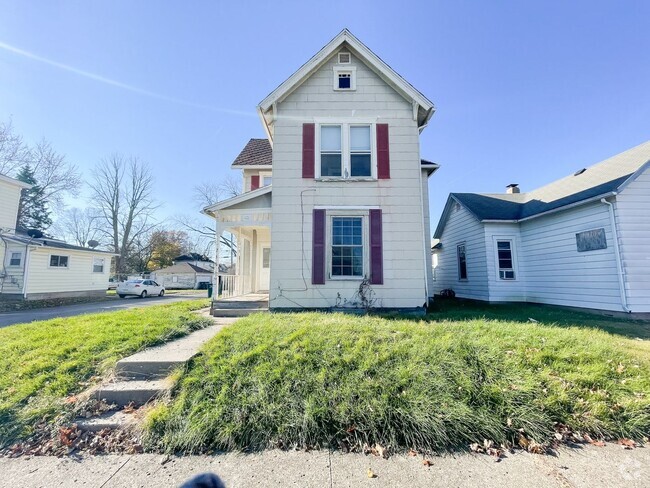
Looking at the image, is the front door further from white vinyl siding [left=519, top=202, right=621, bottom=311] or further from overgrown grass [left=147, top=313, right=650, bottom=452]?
white vinyl siding [left=519, top=202, right=621, bottom=311]

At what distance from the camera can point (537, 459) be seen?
2.76 m

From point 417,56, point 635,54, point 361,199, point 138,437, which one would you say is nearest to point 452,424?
point 138,437

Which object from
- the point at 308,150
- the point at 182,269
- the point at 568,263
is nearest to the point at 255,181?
the point at 308,150

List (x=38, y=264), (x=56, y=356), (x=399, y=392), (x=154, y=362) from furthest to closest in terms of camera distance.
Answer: (x=38, y=264), (x=56, y=356), (x=154, y=362), (x=399, y=392)

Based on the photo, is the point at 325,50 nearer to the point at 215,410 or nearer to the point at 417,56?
the point at 417,56

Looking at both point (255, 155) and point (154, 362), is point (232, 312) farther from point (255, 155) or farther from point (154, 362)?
point (255, 155)

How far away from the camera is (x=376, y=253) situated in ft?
27.8

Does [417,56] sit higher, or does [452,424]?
[417,56]

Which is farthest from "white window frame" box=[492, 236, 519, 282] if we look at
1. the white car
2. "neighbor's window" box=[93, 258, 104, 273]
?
"neighbor's window" box=[93, 258, 104, 273]

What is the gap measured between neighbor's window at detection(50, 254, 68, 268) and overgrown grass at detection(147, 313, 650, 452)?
20.9 m

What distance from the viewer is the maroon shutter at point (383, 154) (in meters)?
8.81

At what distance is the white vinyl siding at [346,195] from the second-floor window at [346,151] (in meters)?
0.30

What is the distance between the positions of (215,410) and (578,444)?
3.94 meters

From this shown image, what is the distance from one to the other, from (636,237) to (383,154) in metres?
7.74
